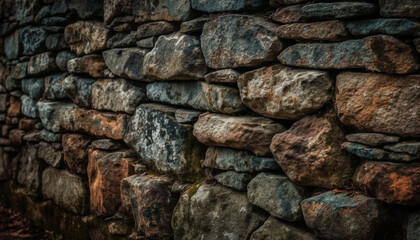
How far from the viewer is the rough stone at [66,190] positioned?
4004 mm

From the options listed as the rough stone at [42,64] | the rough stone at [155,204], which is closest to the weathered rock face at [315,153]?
the rough stone at [155,204]

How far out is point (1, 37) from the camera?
540 centimetres

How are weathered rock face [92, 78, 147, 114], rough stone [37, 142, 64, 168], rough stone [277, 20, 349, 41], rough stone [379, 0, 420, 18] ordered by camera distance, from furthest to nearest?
rough stone [37, 142, 64, 168]
weathered rock face [92, 78, 147, 114]
rough stone [277, 20, 349, 41]
rough stone [379, 0, 420, 18]

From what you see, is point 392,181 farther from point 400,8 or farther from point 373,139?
point 400,8

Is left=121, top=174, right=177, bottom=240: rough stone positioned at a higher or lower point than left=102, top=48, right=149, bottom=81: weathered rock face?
lower

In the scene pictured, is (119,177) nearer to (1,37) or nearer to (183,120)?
(183,120)

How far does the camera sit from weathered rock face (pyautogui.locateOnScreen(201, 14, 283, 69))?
234 cm

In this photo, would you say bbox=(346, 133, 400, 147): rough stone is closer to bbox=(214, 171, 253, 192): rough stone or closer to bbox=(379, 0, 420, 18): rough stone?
bbox=(379, 0, 420, 18): rough stone

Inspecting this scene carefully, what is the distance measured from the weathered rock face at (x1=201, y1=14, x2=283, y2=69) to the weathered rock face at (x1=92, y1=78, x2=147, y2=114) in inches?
33.9

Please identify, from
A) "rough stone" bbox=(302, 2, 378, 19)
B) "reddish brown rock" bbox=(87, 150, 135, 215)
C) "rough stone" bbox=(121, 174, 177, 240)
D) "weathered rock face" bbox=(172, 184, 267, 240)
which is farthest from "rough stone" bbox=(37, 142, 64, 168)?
"rough stone" bbox=(302, 2, 378, 19)

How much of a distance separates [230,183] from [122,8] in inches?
68.1

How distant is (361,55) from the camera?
76.7 inches

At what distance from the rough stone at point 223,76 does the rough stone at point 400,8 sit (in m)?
0.92

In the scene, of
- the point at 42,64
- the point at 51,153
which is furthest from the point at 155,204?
the point at 42,64
